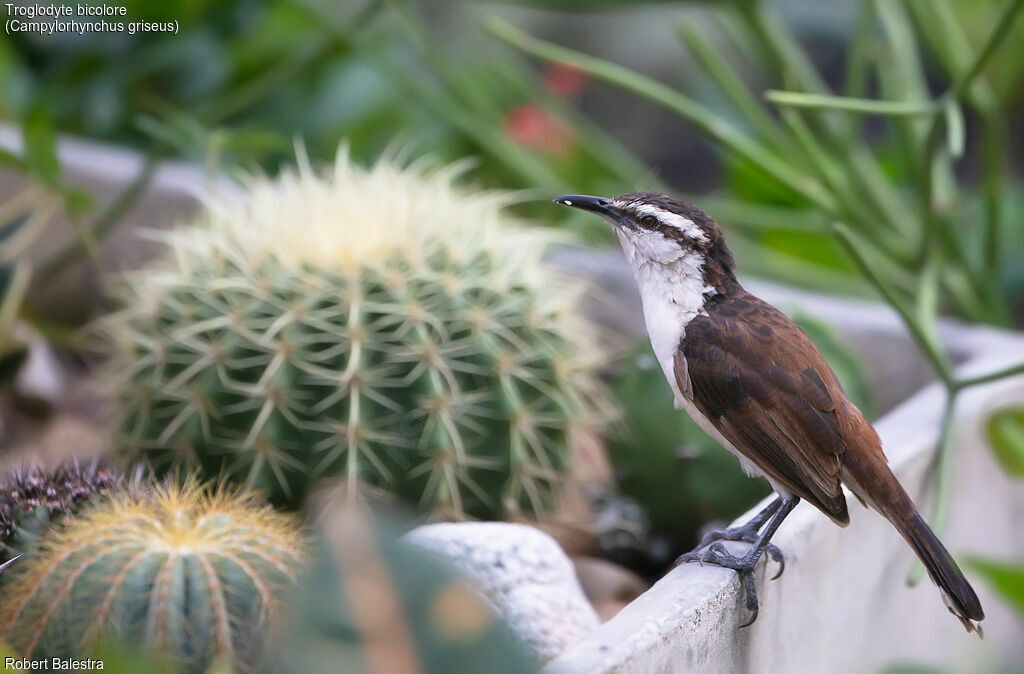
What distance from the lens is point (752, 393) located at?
1287mm

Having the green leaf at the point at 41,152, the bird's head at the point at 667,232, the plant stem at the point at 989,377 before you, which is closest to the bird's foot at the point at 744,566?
the bird's head at the point at 667,232

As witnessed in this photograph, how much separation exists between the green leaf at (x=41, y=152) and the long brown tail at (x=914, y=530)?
132cm

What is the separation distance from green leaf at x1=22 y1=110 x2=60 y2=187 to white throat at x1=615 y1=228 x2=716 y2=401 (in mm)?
989

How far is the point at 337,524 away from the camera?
0.96 m

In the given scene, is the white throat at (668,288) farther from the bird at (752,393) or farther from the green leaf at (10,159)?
the green leaf at (10,159)

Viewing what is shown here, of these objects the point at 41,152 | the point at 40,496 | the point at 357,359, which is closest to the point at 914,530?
the point at 357,359

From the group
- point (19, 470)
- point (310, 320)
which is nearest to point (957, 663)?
point (310, 320)

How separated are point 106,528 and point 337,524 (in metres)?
0.28

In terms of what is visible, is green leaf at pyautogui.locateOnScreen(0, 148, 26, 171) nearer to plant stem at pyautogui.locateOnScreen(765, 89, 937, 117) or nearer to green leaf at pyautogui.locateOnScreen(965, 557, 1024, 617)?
plant stem at pyautogui.locateOnScreen(765, 89, 937, 117)

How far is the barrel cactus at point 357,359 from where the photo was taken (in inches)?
63.8

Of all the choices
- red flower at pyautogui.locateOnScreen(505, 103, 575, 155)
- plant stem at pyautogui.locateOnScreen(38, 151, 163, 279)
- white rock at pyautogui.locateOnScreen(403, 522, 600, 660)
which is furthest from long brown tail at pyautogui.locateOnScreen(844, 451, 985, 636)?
red flower at pyautogui.locateOnScreen(505, 103, 575, 155)

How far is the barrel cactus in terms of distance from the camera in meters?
1.62

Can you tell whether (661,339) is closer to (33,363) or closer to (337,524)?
(337,524)

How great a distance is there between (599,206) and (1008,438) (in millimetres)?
809
